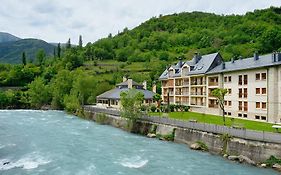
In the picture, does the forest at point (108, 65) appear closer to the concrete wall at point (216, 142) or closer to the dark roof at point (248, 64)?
the dark roof at point (248, 64)

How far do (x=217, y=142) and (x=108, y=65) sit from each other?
122 meters

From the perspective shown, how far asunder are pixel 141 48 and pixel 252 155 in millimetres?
165006

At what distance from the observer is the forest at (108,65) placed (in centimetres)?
10494

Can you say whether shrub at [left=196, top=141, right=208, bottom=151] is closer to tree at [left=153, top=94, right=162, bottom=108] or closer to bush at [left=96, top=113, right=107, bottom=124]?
bush at [left=96, top=113, right=107, bottom=124]

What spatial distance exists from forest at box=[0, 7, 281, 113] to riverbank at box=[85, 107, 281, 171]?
33713mm

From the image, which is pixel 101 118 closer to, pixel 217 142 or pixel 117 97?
pixel 117 97

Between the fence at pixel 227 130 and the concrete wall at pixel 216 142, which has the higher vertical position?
the fence at pixel 227 130

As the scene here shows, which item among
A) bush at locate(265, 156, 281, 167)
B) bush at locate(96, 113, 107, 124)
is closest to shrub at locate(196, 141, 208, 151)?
bush at locate(265, 156, 281, 167)

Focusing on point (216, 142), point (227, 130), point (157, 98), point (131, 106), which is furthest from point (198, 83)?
point (227, 130)

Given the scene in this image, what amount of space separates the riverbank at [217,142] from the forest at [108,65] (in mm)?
33713

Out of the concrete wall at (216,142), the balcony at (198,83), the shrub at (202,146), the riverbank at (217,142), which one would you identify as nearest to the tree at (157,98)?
the balcony at (198,83)

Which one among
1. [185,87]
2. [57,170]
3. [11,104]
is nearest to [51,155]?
[57,170]

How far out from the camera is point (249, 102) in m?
49.3

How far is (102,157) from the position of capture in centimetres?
3428
